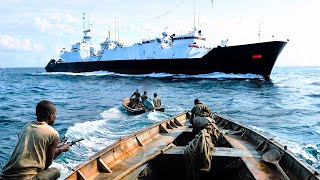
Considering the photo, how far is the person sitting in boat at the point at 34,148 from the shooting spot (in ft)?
11.3

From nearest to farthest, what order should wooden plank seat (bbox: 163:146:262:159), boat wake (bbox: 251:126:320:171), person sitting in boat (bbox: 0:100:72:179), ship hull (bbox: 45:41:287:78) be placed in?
person sitting in boat (bbox: 0:100:72:179)
wooden plank seat (bbox: 163:146:262:159)
boat wake (bbox: 251:126:320:171)
ship hull (bbox: 45:41:287:78)

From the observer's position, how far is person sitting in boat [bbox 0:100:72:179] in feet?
11.3

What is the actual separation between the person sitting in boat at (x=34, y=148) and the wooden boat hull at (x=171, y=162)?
4.14ft

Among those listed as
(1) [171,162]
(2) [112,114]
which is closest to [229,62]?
(2) [112,114]

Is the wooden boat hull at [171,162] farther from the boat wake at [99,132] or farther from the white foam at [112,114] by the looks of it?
the white foam at [112,114]

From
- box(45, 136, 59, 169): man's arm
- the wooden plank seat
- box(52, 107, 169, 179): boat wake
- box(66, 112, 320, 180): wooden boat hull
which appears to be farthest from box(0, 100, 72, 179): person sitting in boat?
box(52, 107, 169, 179): boat wake

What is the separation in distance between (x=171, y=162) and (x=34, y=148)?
3353 mm

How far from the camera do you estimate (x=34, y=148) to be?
136 inches

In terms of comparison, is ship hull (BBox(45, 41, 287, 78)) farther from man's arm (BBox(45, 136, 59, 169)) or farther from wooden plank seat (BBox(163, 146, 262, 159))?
man's arm (BBox(45, 136, 59, 169))

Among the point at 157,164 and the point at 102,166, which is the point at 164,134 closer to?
the point at 157,164

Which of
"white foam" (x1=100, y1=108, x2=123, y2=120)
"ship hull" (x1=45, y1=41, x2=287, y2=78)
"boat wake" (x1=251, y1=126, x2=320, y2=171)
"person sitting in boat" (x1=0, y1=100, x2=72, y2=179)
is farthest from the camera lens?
"ship hull" (x1=45, y1=41, x2=287, y2=78)

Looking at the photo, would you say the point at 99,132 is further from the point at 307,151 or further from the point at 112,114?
the point at 307,151

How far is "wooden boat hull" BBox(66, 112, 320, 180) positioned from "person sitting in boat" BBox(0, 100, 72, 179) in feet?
4.14

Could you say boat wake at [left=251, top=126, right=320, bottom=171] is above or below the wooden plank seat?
below
